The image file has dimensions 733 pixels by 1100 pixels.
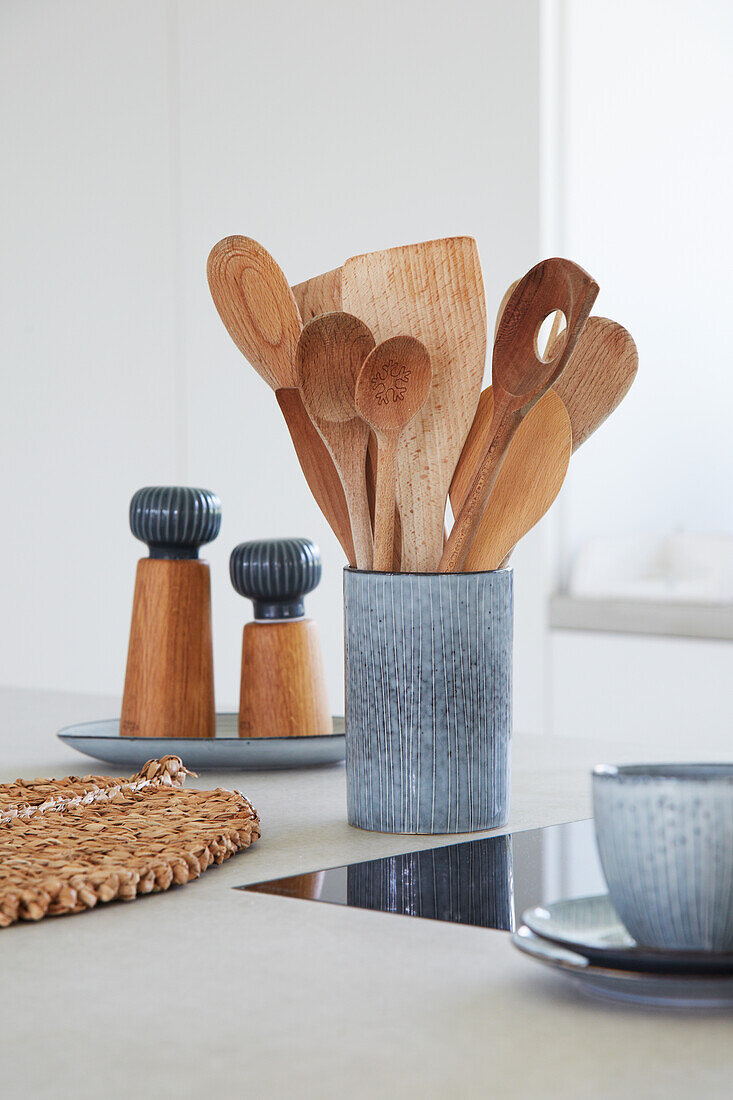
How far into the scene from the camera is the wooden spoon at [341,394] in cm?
73

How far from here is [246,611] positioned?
10.7 feet

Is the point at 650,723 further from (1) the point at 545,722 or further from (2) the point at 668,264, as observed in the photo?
(2) the point at 668,264

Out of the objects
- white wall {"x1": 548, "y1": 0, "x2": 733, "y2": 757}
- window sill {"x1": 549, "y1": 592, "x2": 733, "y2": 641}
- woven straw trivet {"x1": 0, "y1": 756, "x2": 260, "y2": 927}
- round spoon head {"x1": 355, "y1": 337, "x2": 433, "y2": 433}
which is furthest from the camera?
white wall {"x1": 548, "y1": 0, "x2": 733, "y2": 757}

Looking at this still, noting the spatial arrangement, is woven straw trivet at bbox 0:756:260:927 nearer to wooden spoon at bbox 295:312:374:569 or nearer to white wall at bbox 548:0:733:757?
wooden spoon at bbox 295:312:374:569

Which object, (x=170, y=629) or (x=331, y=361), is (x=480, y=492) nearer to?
(x=331, y=361)

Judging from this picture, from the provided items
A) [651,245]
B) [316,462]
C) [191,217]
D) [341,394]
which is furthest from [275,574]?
[191,217]

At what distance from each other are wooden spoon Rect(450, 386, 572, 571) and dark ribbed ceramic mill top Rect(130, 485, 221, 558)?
0.27m

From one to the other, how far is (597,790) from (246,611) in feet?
9.17

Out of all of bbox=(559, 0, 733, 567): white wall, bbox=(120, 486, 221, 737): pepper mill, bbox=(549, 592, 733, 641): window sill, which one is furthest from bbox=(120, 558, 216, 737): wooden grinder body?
bbox=(559, 0, 733, 567): white wall

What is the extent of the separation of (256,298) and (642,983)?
20.0 inches

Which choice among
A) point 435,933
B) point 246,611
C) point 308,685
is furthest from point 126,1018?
point 246,611

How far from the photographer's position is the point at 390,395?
74 centimetres

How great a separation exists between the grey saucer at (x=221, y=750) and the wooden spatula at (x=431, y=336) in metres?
0.22

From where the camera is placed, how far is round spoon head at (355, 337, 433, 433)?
723mm
